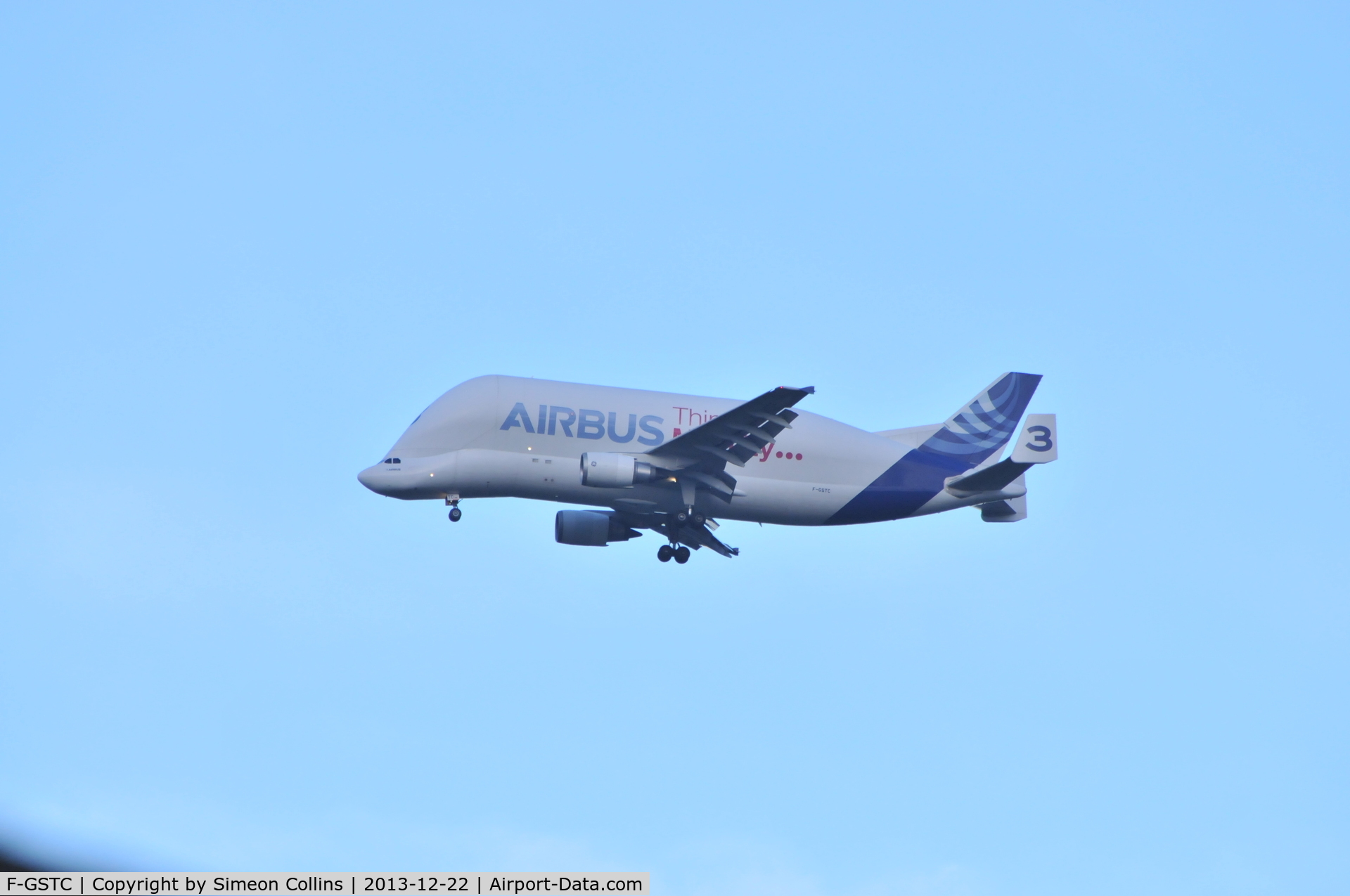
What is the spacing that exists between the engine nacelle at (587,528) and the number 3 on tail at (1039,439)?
15584mm

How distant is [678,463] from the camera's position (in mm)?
44375

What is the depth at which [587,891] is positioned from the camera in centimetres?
2420

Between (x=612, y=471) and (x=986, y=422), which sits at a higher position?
(x=986, y=422)

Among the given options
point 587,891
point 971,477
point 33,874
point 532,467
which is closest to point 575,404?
point 532,467

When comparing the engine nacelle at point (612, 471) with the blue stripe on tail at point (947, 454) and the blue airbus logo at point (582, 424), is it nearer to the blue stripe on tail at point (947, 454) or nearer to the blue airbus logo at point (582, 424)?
the blue airbus logo at point (582, 424)

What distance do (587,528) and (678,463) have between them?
20.8 ft

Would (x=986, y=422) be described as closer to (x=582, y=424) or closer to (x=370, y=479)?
(x=582, y=424)

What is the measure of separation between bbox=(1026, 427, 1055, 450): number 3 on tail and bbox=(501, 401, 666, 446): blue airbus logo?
13.7 m

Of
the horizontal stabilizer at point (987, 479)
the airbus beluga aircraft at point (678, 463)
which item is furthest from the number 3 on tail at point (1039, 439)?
the horizontal stabilizer at point (987, 479)

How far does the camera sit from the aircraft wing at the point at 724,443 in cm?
4266

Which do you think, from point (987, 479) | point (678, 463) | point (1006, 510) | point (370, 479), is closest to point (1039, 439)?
point (987, 479)

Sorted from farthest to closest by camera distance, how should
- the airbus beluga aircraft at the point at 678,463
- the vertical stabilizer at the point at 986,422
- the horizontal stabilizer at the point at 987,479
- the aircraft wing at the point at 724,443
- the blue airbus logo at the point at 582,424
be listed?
the vertical stabilizer at the point at 986,422, the horizontal stabilizer at the point at 987,479, the blue airbus logo at the point at 582,424, the airbus beluga aircraft at the point at 678,463, the aircraft wing at the point at 724,443

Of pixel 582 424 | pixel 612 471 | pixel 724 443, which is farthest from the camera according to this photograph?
pixel 582 424

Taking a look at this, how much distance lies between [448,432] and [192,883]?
34476 millimetres
